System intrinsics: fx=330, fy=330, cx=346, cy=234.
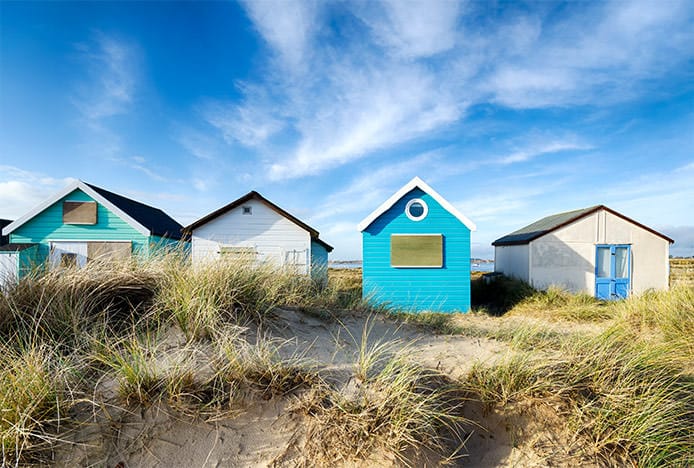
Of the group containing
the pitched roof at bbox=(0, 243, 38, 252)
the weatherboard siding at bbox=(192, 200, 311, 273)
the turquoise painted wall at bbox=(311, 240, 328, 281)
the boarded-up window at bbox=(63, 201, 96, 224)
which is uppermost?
the boarded-up window at bbox=(63, 201, 96, 224)

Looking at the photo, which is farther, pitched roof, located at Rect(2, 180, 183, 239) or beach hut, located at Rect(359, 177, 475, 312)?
pitched roof, located at Rect(2, 180, 183, 239)

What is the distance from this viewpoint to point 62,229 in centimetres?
1531

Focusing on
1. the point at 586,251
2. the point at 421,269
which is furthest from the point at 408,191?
the point at 586,251

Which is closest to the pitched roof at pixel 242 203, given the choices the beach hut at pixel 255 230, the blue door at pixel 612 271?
the beach hut at pixel 255 230

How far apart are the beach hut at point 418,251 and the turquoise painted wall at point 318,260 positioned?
2.26 meters

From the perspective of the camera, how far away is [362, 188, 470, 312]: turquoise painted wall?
42.8 feet

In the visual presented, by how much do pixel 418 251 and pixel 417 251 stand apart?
0.04m

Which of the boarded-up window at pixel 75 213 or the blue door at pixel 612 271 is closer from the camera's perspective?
the blue door at pixel 612 271

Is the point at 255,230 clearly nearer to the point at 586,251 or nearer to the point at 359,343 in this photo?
the point at 359,343

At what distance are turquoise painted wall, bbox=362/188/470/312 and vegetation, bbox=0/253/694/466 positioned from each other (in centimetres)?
841

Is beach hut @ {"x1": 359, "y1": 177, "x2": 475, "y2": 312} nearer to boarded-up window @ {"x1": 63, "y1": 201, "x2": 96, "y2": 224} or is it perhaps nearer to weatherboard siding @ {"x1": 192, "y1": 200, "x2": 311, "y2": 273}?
weatherboard siding @ {"x1": 192, "y1": 200, "x2": 311, "y2": 273}

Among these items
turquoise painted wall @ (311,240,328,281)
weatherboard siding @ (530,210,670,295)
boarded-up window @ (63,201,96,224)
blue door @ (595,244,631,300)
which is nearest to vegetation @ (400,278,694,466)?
turquoise painted wall @ (311,240,328,281)

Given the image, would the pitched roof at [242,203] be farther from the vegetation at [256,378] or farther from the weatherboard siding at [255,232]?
the vegetation at [256,378]

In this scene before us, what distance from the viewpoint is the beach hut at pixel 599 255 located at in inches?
591
